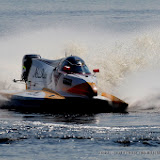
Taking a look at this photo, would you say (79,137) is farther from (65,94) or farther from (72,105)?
(65,94)

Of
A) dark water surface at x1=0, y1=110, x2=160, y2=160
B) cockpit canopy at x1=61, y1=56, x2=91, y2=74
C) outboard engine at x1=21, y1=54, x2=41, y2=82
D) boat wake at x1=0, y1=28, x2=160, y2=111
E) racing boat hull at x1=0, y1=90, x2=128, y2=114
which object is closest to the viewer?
dark water surface at x1=0, y1=110, x2=160, y2=160

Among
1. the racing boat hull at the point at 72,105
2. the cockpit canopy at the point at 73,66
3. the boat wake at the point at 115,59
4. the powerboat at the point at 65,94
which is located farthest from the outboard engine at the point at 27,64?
the racing boat hull at the point at 72,105

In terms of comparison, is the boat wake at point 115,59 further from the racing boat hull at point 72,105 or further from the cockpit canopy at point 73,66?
the cockpit canopy at point 73,66

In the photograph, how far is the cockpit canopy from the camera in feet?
62.1

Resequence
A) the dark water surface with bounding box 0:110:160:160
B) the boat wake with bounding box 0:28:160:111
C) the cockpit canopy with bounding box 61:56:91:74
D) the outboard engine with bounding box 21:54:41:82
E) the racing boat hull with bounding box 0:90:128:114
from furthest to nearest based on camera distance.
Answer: the outboard engine with bounding box 21:54:41:82
the boat wake with bounding box 0:28:160:111
the cockpit canopy with bounding box 61:56:91:74
the racing boat hull with bounding box 0:90:128:114
the dark water surface with bounding box 0:110:160:160

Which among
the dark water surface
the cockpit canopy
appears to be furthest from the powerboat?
the dark water surface

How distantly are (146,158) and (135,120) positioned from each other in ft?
16.3

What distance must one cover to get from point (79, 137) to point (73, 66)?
6.52 metres

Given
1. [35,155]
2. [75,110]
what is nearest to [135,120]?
[75,110]

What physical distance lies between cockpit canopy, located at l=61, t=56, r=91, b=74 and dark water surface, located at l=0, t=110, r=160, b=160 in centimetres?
262

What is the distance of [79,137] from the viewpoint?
12828mm

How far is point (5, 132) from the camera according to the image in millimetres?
13359

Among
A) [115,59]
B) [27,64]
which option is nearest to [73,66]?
[27,64]

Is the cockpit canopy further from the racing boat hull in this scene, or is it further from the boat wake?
the boat wake
